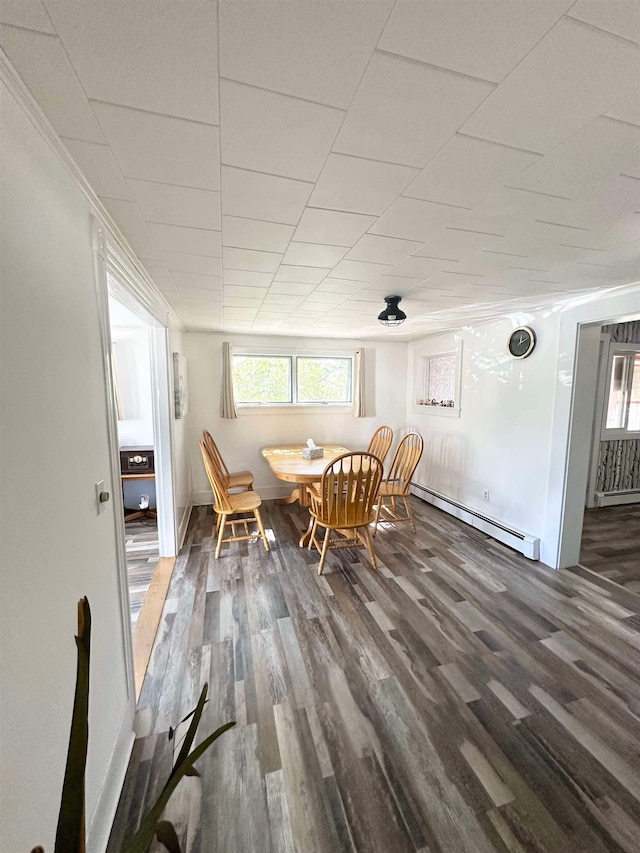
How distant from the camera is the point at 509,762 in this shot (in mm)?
1319

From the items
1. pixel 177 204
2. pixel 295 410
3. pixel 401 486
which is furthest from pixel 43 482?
pixel 295 410

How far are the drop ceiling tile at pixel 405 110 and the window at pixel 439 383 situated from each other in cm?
316

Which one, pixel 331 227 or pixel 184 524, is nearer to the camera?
→ pixel 331 227

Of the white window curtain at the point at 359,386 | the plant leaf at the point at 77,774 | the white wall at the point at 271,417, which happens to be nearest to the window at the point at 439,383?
the white wall at the point at 271,417

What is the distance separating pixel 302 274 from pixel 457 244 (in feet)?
2.87

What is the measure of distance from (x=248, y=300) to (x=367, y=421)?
2.72m

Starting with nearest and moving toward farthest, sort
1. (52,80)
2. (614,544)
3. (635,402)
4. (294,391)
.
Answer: (52,80) → (614,544) → (635,402) → (294,391)

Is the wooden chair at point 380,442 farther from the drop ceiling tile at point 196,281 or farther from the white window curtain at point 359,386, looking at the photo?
the drop ceiling tile at point 196,281

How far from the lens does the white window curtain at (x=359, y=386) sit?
4.58 metres

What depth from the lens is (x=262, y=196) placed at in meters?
1.20

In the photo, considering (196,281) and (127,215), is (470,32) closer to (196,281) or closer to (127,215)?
(127,215)

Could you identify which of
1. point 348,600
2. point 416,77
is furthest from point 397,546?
point 416,77

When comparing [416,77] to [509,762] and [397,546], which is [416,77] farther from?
[397,546]

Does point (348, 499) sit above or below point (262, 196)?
below
